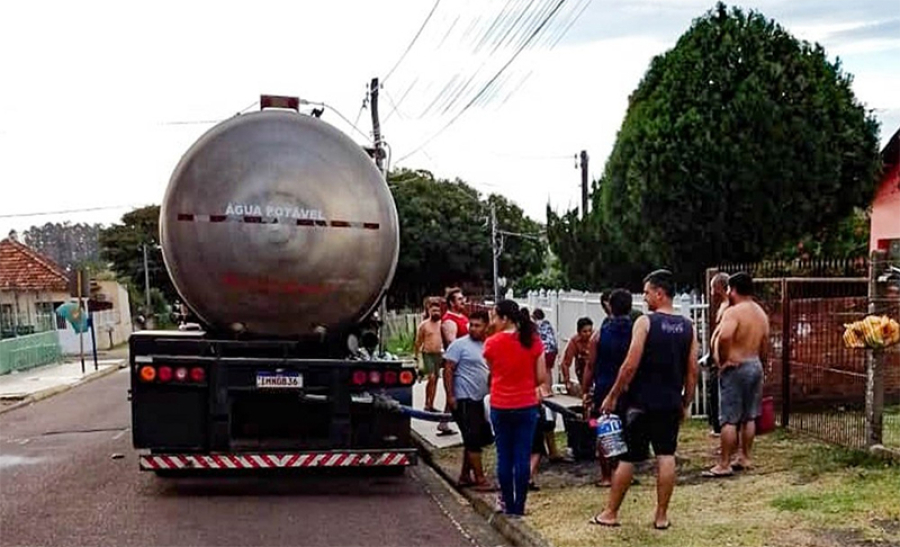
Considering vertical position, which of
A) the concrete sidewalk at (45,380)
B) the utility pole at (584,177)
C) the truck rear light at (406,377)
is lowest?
the concrete sidewalk at (45,380)

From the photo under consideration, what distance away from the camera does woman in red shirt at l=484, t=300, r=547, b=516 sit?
7812 millimetres

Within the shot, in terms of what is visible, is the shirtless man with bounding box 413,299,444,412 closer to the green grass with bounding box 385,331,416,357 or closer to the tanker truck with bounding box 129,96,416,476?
the tanker truck with bounding box 129,96,416,476

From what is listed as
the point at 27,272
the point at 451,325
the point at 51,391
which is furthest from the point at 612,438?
the point at 27,272

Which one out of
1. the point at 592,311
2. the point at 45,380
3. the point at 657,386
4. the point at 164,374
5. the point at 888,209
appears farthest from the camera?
the point at 45,380

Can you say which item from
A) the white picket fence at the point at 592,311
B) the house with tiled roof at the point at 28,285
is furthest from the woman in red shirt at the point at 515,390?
the house with tiled roof at the point at 28,285

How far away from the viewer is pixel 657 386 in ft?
23.0

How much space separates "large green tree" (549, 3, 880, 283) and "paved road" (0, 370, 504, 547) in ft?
21.8

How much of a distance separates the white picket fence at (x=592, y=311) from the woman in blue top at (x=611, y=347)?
3.39 m

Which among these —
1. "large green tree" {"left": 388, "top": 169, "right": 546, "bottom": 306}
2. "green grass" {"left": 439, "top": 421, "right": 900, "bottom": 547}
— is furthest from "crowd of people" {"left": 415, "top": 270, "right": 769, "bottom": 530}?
"large green tree" {"left": 388, "top": 169, "right": 546, "bottom": 306}

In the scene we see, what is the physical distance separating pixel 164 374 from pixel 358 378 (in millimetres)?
1682

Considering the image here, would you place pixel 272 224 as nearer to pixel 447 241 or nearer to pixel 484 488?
pixel 484 488

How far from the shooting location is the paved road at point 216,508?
309 inches

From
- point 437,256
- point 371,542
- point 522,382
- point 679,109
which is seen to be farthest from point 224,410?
point 437,256

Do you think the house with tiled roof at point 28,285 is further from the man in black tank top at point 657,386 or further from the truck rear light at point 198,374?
the man in black tank top at point 657,386
